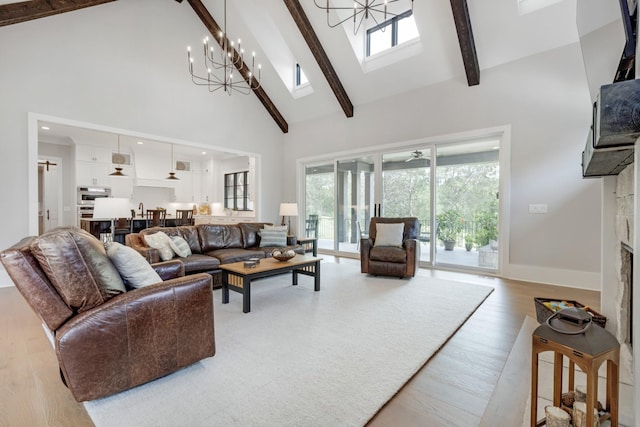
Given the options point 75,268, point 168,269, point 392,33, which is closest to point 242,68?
point 392,33

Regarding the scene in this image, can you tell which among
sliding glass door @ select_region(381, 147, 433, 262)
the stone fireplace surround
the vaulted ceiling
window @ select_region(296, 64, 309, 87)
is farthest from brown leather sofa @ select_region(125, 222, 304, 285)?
window @ select_region(296, 64, 309, 87)

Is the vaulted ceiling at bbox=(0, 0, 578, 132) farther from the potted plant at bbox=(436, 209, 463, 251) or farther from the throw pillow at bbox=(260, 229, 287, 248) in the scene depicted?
the throw pillow at bbox=(260, 229, 287, 248)

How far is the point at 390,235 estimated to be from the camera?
15.3 ft

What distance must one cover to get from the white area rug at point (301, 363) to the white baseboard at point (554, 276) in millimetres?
1375

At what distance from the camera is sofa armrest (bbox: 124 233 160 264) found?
11.2 ft

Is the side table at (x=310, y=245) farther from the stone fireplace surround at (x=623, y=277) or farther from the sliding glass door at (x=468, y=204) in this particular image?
the stone fireplace surround at (x=623, y=277)

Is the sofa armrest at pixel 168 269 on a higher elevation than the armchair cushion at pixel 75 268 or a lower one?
lower

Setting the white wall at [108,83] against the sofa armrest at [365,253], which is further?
the sofa armrest at [365,253]

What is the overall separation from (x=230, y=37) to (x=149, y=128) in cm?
295

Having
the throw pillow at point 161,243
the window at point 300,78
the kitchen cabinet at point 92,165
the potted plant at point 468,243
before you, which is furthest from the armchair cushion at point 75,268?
the kitchen cabinet at point 92,165

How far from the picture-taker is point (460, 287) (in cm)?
388

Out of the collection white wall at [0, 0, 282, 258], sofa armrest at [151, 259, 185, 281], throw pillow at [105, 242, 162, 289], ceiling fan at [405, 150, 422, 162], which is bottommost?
sofa armrest at [151, 259, 185, 281]

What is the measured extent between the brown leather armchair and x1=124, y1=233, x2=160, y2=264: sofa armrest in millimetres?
2913

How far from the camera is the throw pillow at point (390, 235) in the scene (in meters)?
4.59
